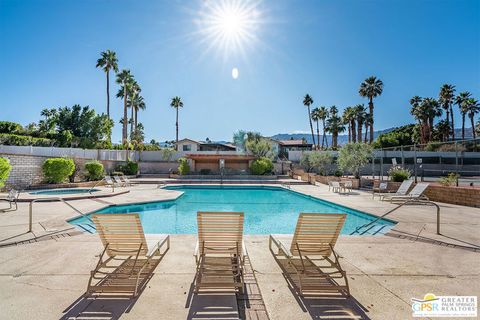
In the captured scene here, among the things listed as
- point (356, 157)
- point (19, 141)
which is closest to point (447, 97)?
point (356, 157)

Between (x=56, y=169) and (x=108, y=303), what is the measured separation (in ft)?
56.7

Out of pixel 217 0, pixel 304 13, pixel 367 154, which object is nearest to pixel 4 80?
pixel 217 0

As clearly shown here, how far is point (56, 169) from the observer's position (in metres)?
16.5

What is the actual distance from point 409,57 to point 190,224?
18.7 m

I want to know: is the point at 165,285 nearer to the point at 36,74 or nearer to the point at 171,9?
the point at 171,9

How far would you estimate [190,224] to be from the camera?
8953 millimetres

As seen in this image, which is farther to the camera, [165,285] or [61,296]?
[165,285]

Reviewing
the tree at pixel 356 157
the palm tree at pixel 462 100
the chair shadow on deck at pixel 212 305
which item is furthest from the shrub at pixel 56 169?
the palm tree at pixel 462 100

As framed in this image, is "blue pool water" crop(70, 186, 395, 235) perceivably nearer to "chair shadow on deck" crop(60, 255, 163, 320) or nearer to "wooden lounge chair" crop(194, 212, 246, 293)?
"wooden lounge chair" crop(194, 212, 246, 293)

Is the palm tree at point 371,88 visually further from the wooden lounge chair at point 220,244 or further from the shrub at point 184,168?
the wooden lounge chair at point 220,244

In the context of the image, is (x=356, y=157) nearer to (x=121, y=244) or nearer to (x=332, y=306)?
(x=332, y=306)

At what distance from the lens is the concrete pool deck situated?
9.02 ft

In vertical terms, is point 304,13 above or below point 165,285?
above

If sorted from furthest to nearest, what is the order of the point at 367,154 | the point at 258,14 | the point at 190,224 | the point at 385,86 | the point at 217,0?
1. the point at 385,86
2. the point at 367,154
3. the point at 258,14
4. the point at 217,0
5. the point at 190,224
